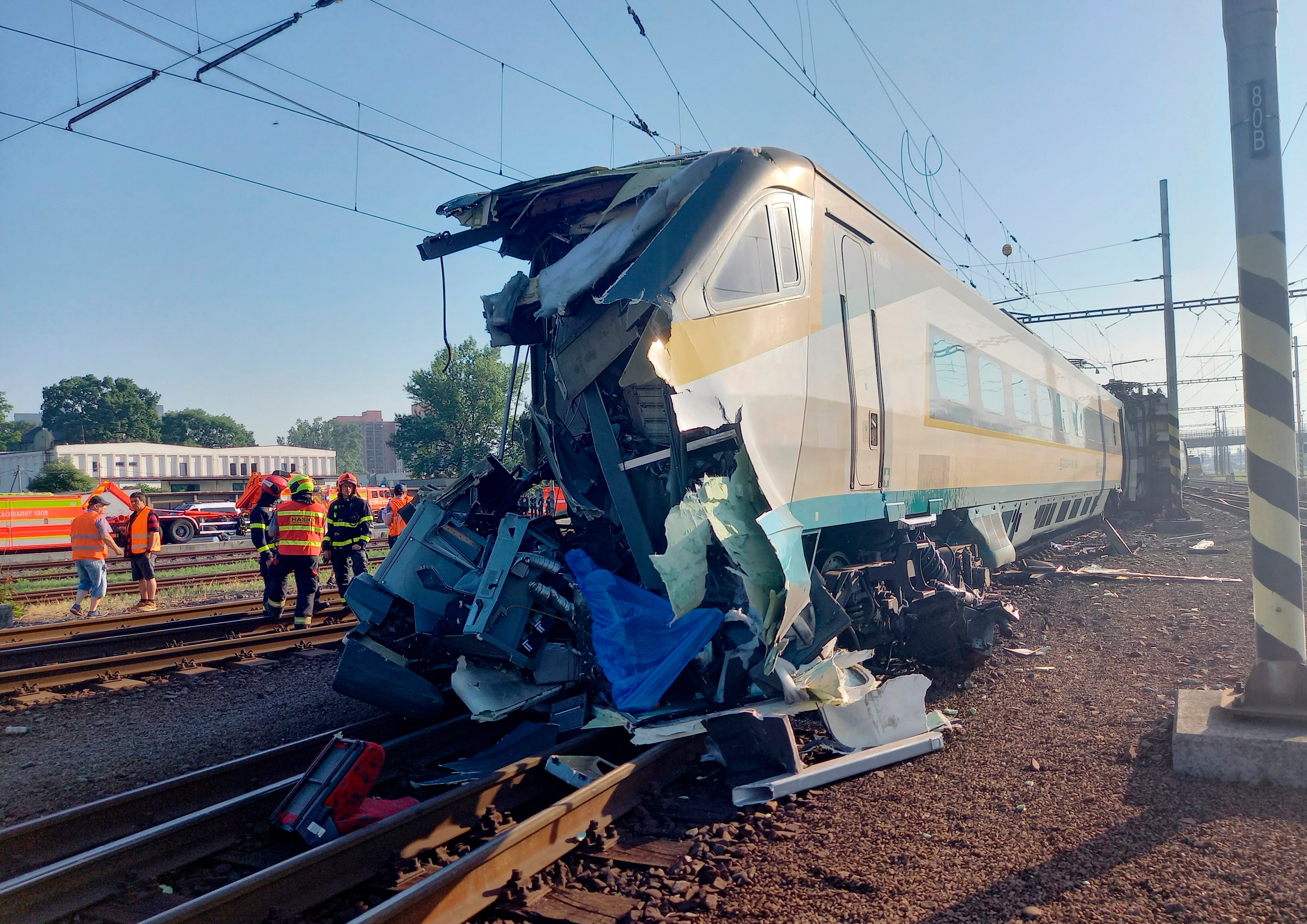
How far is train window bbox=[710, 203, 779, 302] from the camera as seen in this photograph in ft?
15.1

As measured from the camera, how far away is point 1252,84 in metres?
4.77

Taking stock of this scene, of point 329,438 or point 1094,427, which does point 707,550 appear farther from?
point 329,438

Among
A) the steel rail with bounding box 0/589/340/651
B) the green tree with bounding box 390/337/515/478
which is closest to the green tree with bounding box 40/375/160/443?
the green tree with bounding box 390/337/515/478

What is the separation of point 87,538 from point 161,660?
4592 millimetres

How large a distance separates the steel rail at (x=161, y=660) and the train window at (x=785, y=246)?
21.7ft

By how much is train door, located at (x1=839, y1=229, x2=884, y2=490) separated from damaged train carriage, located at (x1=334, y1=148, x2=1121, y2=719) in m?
0.03

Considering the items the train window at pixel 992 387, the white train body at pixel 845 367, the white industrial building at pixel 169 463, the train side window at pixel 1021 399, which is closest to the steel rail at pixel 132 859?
the white train body at pixel 845 367

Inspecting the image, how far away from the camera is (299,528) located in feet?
31.1

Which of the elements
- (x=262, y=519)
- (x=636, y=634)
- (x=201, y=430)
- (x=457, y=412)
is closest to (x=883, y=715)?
(x=636, y=634)

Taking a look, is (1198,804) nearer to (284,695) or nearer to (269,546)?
(284,695)

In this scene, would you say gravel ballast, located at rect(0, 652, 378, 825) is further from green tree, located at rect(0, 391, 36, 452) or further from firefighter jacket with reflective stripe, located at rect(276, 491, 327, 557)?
green tree, located at rect(0, 391, 36, 452)

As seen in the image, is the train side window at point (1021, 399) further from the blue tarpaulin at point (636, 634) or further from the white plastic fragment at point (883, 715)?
the blue tarpaulin at point (636, 634)

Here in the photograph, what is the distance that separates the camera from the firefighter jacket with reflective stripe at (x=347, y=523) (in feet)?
35.3

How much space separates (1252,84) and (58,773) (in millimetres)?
8327
